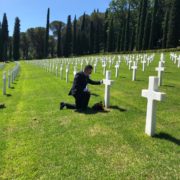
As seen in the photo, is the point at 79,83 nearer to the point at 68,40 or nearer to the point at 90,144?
the point at 90,144

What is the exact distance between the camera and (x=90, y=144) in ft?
24.2

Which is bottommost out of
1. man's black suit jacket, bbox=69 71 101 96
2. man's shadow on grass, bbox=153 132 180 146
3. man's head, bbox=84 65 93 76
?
man's shadow on grass, bbox=153 132 180 146

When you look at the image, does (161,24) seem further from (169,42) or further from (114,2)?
(114,2)

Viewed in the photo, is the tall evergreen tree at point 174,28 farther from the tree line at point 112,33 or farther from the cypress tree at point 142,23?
the cypress tree at point 142,23

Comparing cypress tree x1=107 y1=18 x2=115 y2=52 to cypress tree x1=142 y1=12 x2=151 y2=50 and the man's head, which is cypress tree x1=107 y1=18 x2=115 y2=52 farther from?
the man's head

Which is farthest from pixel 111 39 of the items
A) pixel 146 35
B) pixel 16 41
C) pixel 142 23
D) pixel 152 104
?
pixel 152 104

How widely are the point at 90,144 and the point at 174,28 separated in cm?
4823

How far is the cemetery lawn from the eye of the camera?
5.98 metres

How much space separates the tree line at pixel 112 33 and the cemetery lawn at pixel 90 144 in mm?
45161

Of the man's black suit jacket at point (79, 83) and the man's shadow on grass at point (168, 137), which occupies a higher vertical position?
the man's black suit jacket at point (79, 83)

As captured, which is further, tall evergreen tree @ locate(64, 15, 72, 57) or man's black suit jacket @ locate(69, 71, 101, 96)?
tall evergreen tree @ locate(64, 15, 72, 57)

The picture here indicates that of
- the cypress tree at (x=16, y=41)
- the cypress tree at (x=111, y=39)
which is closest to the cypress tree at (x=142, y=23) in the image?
the cypress tree at (x=111, y=39)

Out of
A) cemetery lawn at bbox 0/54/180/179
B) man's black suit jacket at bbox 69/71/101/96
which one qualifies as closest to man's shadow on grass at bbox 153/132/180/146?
cemetery lawn at bbox 0/54/180/179

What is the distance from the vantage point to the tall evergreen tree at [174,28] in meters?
52.7
